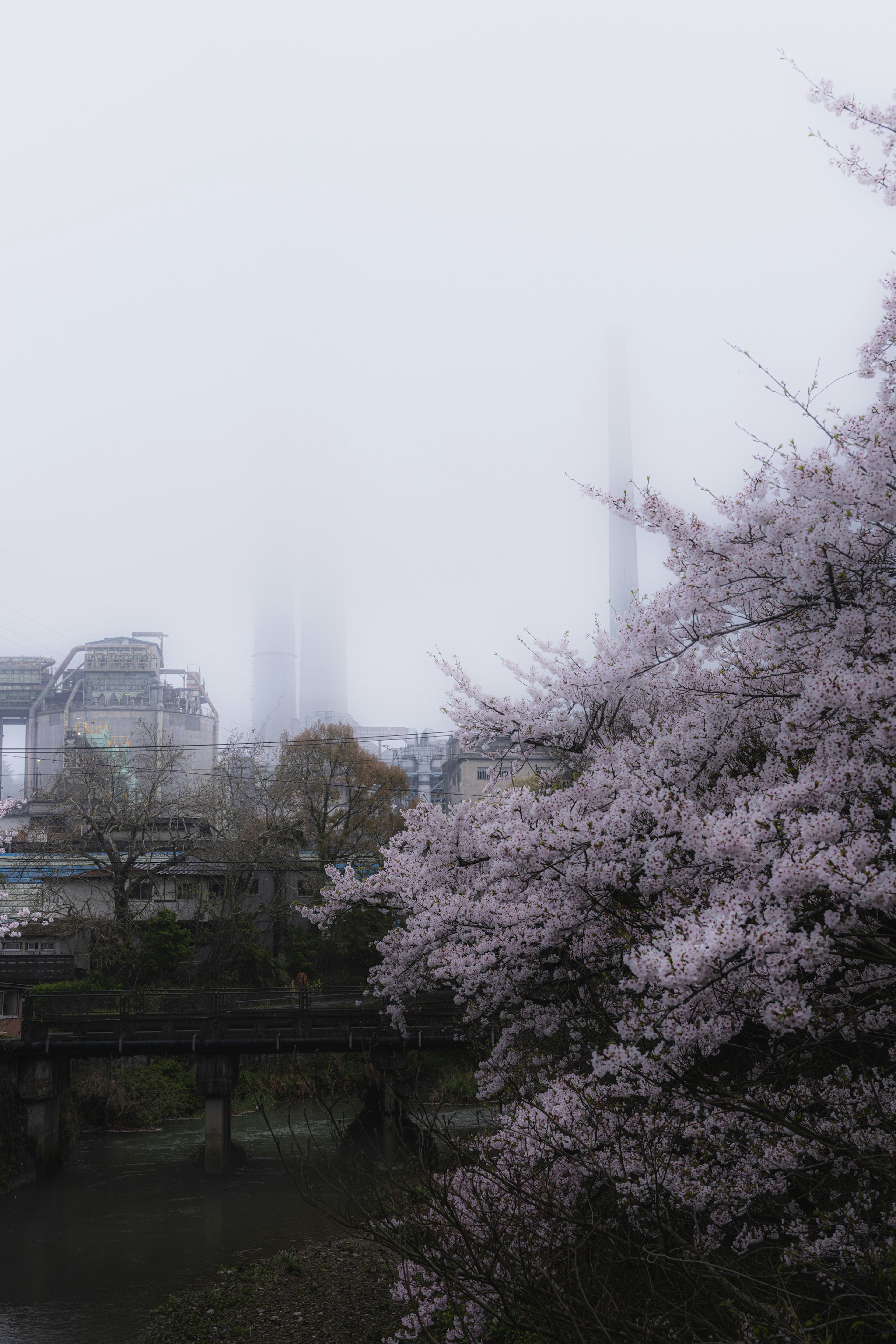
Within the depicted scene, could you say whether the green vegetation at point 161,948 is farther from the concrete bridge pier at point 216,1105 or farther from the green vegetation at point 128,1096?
the concrete bridge pier at point 216,1105

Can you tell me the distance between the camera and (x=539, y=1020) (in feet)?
34.9

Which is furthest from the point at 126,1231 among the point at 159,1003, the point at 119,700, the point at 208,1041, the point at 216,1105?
the point at 119,700

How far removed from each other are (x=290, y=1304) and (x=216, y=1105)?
10373 mm

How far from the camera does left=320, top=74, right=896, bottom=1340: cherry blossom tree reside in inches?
212

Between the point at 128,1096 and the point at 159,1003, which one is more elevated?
Answer: the point at 159,1003

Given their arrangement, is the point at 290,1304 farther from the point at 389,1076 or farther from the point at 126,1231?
the point at 389,1076

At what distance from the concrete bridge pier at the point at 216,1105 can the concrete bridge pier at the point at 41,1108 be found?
11.2 ft

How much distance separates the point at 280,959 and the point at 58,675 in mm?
85068

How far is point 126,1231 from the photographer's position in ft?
60.5

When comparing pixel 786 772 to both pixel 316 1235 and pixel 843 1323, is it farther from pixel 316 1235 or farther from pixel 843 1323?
pixel 316 1235

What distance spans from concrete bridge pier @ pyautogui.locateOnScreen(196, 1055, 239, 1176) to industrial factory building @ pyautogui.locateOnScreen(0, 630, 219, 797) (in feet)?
267

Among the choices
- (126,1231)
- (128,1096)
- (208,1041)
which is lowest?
(128,1096)

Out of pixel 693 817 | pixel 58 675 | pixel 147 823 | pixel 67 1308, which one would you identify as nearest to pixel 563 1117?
pixel 693 817


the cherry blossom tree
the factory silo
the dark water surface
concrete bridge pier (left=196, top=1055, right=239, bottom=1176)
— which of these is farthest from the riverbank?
the factory silo
